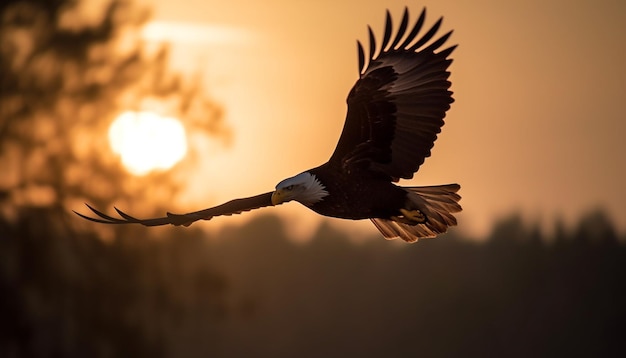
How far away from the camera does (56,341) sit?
22.4m

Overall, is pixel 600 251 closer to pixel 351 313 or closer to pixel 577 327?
pixel 577 327

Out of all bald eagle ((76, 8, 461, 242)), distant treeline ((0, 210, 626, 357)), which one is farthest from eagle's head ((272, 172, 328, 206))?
distant treeline ((0, 210, 626, 357))

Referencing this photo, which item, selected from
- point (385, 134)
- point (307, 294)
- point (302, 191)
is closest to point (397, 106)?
point (385, 134)

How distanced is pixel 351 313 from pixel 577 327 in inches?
257

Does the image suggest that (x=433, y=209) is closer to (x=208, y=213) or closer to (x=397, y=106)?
(x=397, y=106)

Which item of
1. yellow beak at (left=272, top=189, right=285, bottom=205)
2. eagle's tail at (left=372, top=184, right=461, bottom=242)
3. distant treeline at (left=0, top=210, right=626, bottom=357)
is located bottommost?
eagle's tail at (left=372, top=184, right=461, bottom=242)

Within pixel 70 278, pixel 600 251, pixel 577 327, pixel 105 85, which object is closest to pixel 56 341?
pixel 70 278

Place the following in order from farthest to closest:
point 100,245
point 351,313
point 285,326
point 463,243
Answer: point 463,243
point 351,313
point 285,326
point 100,245

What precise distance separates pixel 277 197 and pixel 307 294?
35363 mm

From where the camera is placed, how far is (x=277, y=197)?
1131cm

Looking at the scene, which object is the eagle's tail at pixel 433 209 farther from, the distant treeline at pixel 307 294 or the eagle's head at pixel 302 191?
the distant treeline at pixel 307 294

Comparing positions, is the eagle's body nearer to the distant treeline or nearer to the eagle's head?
the eagle's head

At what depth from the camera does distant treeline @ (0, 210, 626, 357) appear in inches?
870

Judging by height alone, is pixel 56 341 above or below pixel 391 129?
above
